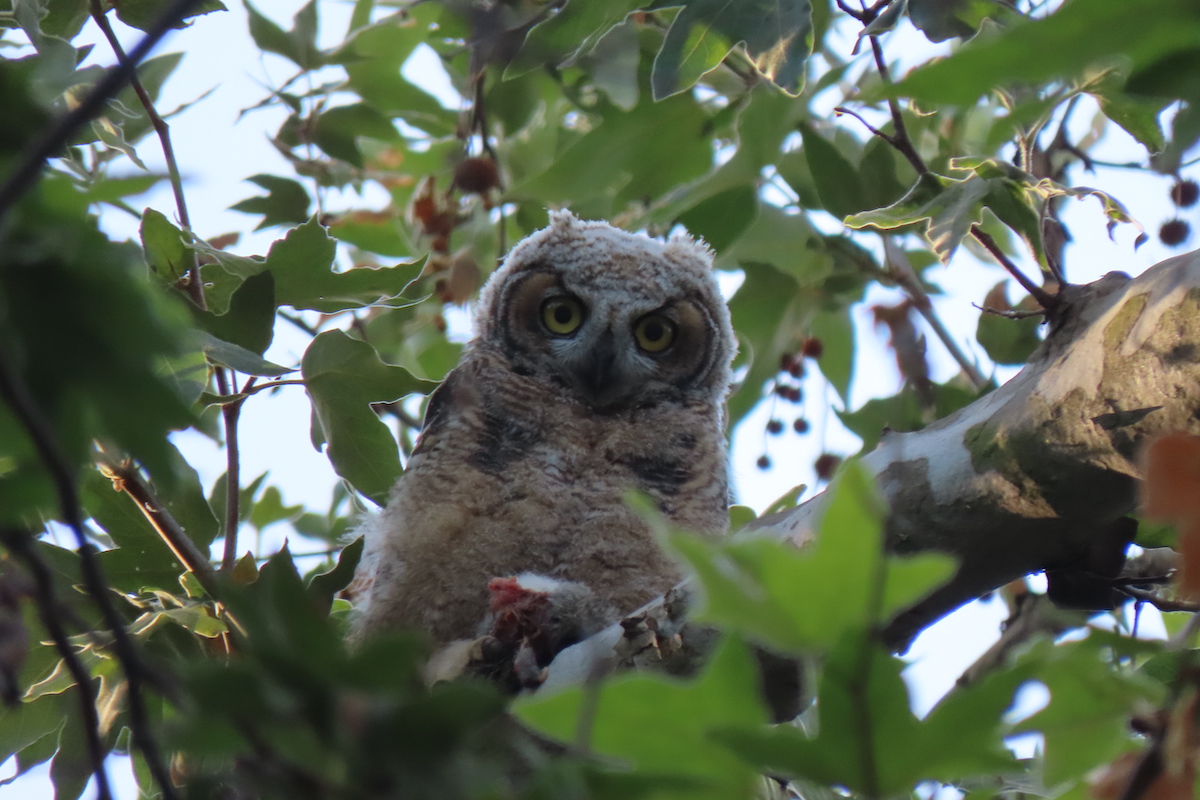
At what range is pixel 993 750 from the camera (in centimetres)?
84

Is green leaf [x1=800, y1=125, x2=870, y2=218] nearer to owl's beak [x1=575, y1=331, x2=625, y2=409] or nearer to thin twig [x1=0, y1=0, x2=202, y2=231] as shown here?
owl's beak [x1=575, y1=331, x2=625, y2=409]

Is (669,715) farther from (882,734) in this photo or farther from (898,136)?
(898,136)

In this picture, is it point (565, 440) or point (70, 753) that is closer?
point (70, 753)

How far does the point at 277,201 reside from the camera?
319 cm

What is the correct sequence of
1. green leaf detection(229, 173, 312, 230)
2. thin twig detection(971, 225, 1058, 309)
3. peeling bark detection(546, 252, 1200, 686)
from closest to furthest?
peeling bark detection(546, 252, 1200, 686)
thin twig detection(971, 225, 1058, 309)
green leaf detection(229, 173, 312, 230)

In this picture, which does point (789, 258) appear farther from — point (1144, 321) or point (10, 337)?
point (10, 337)

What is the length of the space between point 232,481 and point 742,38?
1.31 metres

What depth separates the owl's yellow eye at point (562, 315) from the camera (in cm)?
331

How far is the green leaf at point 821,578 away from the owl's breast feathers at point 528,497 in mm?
1629

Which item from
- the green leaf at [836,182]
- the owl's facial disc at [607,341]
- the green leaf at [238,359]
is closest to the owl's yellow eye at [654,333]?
the owl's facial disc at [607,341]

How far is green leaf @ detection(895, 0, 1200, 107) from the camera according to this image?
2.49ft

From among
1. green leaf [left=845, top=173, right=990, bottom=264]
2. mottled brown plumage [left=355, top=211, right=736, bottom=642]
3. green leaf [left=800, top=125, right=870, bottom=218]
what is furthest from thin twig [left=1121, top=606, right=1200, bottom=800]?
green leaf [left=800, top=125, right=870, bottom=218]

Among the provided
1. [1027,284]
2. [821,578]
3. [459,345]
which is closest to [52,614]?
[821,578]

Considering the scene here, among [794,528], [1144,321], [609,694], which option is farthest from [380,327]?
[609,694]
